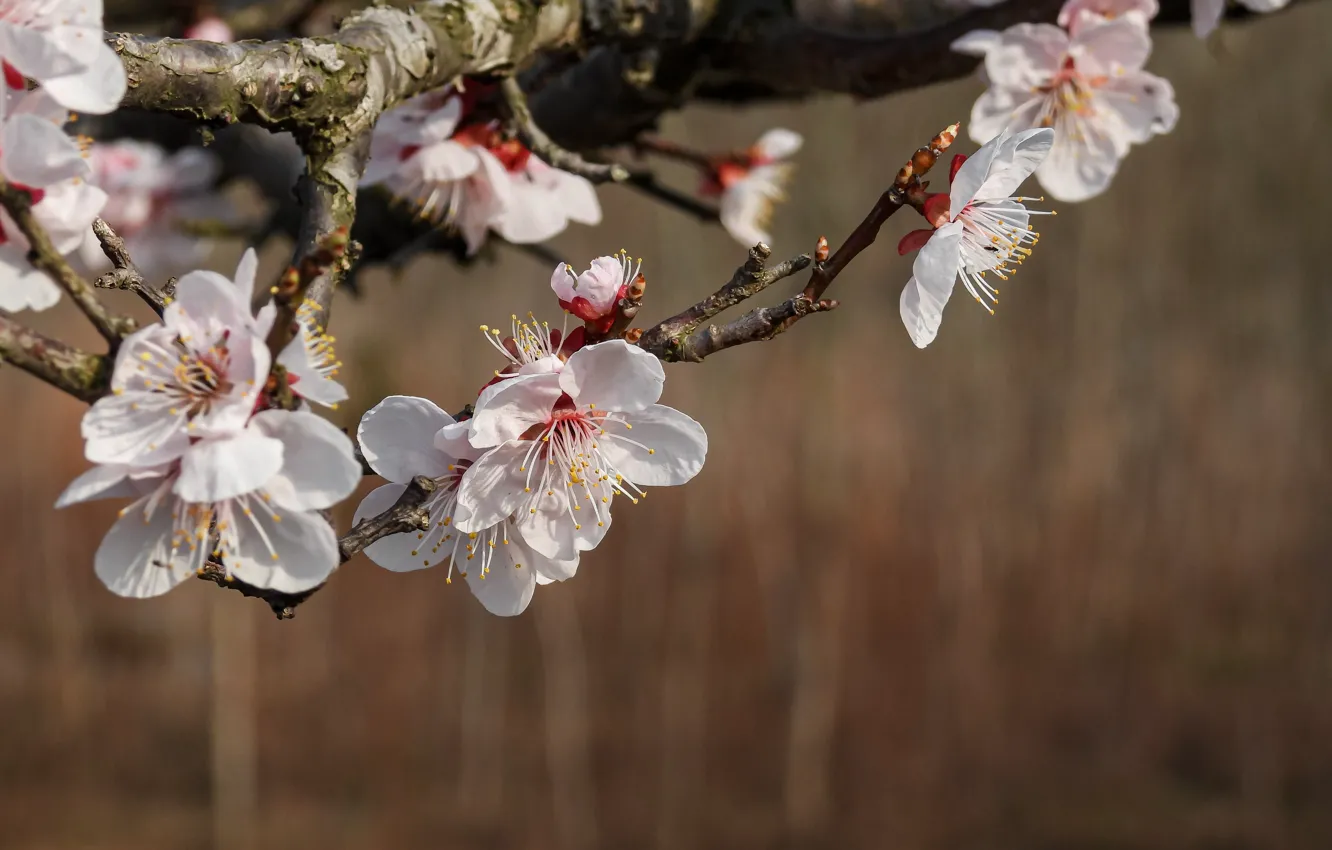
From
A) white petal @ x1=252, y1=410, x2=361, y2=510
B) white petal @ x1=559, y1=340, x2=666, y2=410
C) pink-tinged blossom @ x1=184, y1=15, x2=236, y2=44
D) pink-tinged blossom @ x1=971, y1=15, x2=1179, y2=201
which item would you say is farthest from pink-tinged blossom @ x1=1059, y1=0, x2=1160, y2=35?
pink-tinged blossom @ x1=184, y1=15, x2=236, y2=44

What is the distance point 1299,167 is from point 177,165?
875 cm

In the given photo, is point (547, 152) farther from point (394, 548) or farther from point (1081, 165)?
point (1081, 165)

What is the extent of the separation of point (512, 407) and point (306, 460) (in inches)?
5.2

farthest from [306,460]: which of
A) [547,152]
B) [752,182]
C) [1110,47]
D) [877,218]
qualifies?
[752,182]

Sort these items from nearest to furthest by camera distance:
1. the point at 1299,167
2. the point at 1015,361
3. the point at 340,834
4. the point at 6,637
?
the point at 340,834 < the point at 6,637 < the point at 1015,361 < the point at 1299,167

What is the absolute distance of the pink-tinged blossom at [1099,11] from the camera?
892 mm

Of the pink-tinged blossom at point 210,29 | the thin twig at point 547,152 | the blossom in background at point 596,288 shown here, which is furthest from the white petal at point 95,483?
the pink-tinged blossom at point 210,29

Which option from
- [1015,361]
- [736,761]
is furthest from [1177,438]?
[736,761]

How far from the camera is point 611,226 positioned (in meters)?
8.30

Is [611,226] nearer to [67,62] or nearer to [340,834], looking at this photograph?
[340,834]

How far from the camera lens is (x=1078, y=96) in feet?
3.03

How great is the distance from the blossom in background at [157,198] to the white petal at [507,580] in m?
1.12

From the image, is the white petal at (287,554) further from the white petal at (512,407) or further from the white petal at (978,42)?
the white petal at (978,42)

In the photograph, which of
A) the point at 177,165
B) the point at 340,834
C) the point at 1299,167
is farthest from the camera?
the point at 1299,167
